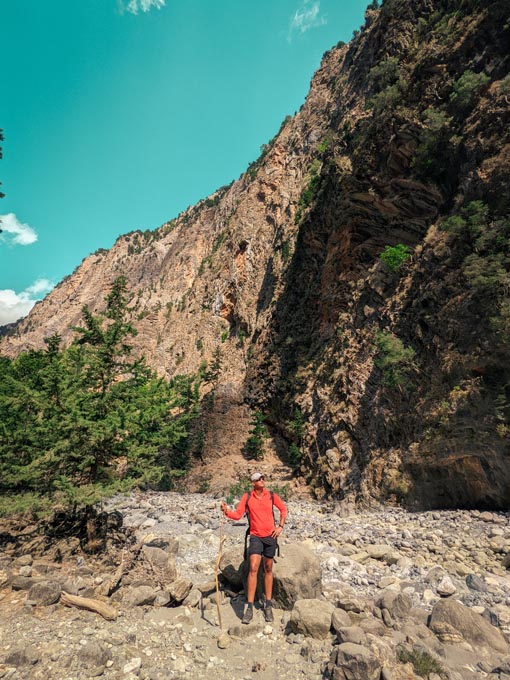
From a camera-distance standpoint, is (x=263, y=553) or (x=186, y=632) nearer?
(x=186, y=632)

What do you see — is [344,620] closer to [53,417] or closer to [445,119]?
[53,417]

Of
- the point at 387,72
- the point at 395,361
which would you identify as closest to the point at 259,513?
the point at 395,361

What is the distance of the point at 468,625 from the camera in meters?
4.35

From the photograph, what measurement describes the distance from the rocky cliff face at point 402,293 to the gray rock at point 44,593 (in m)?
11.2

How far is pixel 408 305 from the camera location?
16.7 metres

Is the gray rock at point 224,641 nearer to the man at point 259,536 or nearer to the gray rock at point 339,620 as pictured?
the man at point 259,536

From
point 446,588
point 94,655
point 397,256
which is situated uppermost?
point 397,256

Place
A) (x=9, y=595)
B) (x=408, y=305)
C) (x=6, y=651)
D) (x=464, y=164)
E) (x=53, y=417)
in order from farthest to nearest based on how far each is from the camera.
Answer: (x=408, y=305), (x=464, y=164), (x=53, y=417), (x=9, y=595), (x=6, y=651)

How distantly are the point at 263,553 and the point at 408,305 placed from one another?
14518 mm

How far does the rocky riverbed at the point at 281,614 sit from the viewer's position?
3.73m

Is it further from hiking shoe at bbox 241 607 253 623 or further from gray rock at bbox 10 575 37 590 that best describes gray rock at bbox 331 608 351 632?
gray rock at bbox 10 575 37 590

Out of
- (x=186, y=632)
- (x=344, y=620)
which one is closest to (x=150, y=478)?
(x=186, y=632)

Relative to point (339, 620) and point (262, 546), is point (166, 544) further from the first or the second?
point (339, 620)

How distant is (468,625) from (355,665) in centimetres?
195
